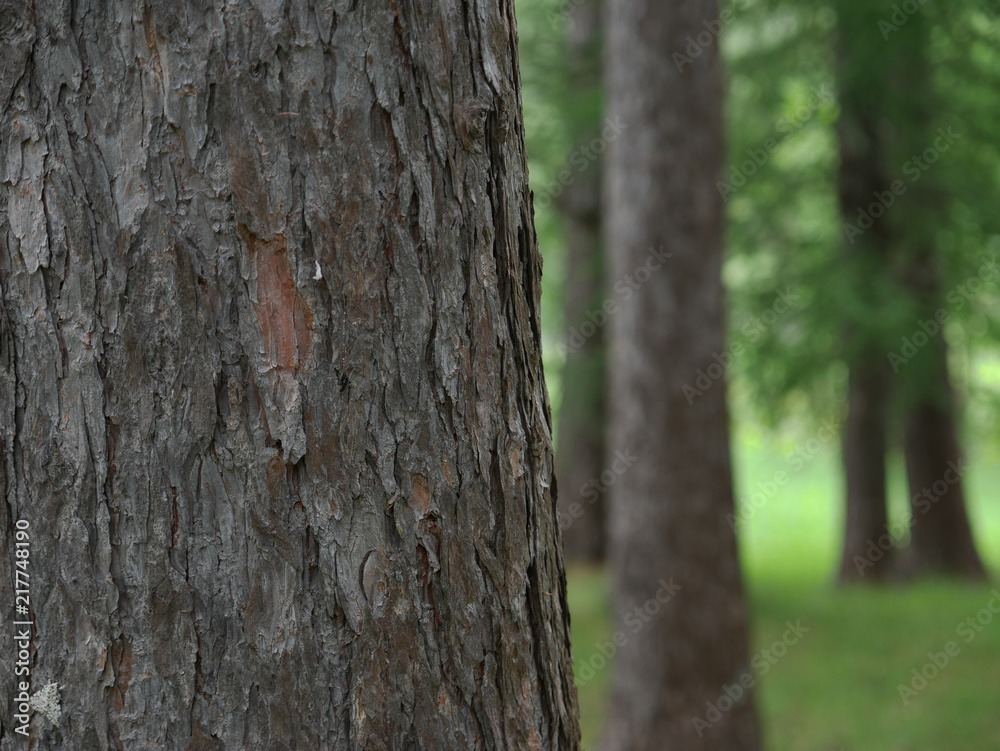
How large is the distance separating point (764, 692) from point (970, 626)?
7.97ft

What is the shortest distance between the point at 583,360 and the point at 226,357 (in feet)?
29.0

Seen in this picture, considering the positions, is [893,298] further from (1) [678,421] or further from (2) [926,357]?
(1) [678,421]

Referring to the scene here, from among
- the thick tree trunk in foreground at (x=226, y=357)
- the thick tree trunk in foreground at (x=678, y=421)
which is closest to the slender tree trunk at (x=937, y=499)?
the thick tree trunk in foreground at (x=678, y=421)

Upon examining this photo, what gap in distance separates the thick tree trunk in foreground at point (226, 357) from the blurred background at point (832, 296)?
4.22 meters

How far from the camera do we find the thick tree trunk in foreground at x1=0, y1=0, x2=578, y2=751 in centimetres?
113

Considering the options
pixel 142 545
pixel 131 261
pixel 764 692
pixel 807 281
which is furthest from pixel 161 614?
pixel 807 281

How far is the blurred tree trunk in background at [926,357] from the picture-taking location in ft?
24.7

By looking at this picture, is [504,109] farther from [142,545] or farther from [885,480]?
[885,480]

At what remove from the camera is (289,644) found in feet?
3.80

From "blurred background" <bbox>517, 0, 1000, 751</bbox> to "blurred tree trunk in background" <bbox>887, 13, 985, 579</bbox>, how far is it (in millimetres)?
39

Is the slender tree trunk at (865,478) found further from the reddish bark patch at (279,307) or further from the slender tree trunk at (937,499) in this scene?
the reddish bark patch at (279,307)

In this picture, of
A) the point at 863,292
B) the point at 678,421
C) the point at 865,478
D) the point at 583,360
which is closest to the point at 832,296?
the point at 863,292

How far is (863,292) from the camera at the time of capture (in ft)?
24.6

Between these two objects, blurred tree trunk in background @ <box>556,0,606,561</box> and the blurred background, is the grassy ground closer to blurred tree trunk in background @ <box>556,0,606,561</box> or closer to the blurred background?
the blurred background
